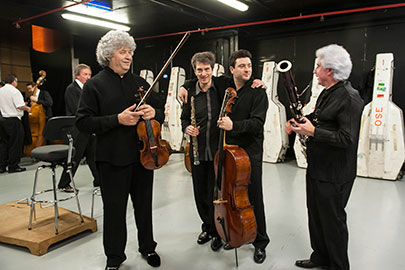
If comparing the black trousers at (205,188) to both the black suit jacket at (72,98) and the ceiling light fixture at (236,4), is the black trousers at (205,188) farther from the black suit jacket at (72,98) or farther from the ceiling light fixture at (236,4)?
the ceiling light fixture at (236,4)

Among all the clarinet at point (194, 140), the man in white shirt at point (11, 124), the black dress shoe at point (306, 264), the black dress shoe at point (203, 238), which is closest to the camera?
the black dress shoe at point (306, 264)

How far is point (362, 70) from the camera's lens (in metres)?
5.94

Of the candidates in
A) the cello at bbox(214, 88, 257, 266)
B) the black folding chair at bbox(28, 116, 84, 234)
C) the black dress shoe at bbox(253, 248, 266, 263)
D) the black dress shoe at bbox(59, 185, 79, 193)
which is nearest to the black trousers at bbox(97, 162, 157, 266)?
the cello at bbox(214, 88, 257, 266)

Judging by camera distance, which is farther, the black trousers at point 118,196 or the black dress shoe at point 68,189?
the black dress shoe at point 68,189

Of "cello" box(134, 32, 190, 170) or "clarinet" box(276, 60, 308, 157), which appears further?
→ "cello" box(134, 32, 190, 170)

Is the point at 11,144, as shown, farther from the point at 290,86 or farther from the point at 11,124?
the point at 290,86

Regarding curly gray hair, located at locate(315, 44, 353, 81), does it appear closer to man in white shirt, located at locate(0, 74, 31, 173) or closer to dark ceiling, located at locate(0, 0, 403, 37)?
dark ceiling, located at locate(0, 0, 403, 37)

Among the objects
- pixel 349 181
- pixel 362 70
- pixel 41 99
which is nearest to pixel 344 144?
pixel 349 181

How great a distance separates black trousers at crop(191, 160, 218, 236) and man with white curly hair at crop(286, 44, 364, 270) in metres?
0.81

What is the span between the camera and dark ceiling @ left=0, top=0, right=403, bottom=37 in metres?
5.73

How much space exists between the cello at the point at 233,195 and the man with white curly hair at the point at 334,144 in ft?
1.50

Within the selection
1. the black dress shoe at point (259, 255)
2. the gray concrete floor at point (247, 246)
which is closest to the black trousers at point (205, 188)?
the gray concrete floor at point (247, 246)

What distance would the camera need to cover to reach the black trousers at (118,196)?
7.03 feet

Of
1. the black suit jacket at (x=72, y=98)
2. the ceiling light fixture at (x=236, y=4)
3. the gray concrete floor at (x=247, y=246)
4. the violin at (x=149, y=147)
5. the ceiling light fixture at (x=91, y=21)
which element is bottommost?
the gray concrete floor at (x=247, y=246)
